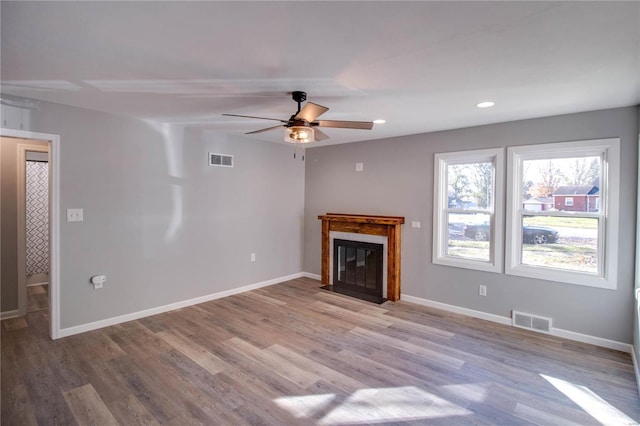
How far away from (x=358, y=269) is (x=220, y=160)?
2746 mm

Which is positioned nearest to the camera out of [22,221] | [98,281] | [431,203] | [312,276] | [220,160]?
[98,281]

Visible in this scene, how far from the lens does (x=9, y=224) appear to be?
12.7 ft

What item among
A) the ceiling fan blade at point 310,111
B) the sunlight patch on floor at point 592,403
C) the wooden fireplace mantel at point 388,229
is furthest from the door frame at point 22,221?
the sunlight patch on floor at point 592,403

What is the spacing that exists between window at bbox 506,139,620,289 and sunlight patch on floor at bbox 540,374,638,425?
1.27 metres

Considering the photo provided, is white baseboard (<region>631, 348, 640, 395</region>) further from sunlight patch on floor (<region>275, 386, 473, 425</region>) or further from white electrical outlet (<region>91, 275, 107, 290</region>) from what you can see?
white electrical outlet (<region>91, 275, 107, 290</region>)

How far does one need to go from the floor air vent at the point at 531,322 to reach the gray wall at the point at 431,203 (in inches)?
2.7

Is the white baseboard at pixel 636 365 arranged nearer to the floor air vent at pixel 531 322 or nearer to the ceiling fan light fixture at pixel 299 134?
the floor air vent at pixel 531 322

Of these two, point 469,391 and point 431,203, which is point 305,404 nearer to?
point 469,391

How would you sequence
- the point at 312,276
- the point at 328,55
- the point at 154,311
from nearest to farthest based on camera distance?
the point at 328,55 → the point at 154,311 → the point at 312,276

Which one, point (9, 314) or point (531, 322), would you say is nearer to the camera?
point (531, 322)

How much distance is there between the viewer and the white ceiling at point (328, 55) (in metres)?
1.61

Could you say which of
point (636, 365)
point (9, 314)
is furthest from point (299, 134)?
point (9, 314)

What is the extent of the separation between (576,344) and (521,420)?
5.65 feet

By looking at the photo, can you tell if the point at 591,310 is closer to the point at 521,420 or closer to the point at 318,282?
the point at 521,420
